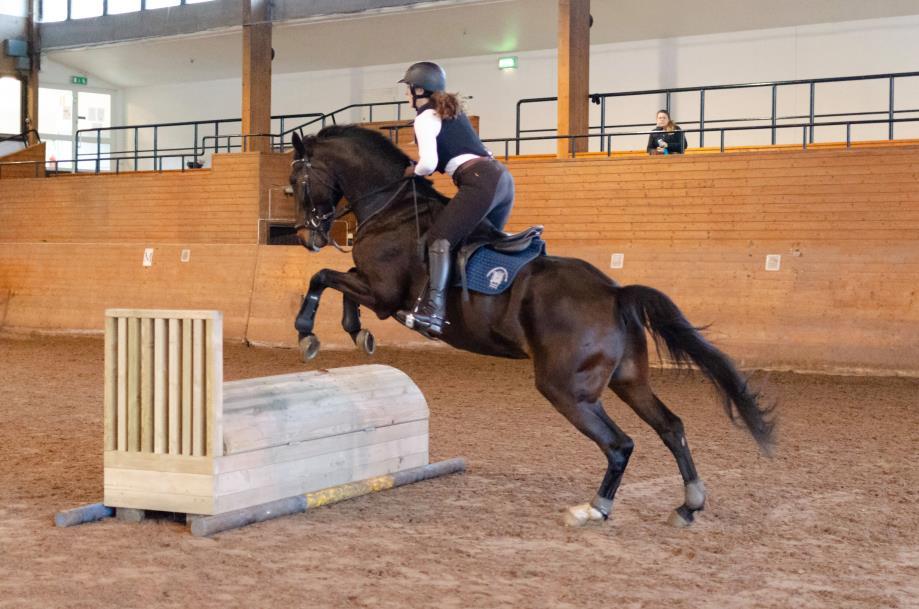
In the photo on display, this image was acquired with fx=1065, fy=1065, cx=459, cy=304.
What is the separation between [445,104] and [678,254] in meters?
8.16

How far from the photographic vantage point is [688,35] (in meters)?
21.2

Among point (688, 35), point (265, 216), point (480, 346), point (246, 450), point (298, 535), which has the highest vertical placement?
point (688, 35)

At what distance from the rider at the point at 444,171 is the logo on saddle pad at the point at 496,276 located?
0.23m

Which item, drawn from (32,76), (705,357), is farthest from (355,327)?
(32,76)

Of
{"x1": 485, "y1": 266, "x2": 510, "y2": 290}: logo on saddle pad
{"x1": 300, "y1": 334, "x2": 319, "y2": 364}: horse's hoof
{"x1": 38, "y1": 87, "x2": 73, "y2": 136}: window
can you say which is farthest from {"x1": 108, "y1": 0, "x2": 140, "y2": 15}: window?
{"x1": 485, "y1": 266, "x2": 510, "y2": 290}: logo on saddle pad

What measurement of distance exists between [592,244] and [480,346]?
9.45 m

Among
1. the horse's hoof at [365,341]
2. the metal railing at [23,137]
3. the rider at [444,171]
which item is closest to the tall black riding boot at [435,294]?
the rider at [444,171]

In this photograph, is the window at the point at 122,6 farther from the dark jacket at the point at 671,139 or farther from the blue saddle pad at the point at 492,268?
the blue saddle pad at the point at 492,268

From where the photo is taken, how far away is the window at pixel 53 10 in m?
26.4

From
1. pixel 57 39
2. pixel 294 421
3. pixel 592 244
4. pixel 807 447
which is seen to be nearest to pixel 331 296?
pixel 592 244

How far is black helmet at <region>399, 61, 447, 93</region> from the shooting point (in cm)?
575

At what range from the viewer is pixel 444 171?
5.92 metres

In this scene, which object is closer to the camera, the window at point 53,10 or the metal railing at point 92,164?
the metal railing at point 92,164

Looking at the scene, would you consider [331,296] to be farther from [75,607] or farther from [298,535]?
[75,607]
